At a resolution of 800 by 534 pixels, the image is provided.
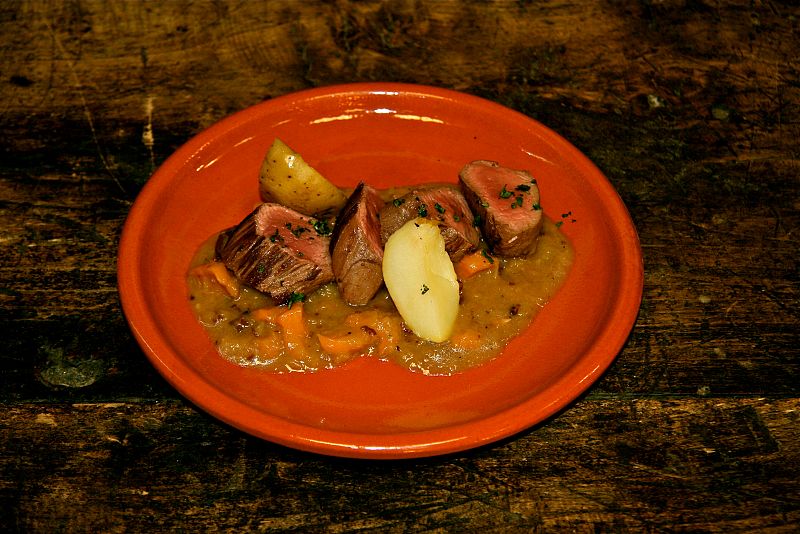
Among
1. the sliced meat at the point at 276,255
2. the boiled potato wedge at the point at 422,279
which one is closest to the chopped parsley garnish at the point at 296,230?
the sliced meat at the point at 276,255

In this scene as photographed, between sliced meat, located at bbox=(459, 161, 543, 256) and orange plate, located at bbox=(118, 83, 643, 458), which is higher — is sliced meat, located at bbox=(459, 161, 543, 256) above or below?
above

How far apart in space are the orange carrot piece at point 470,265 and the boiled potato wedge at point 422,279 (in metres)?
0.17

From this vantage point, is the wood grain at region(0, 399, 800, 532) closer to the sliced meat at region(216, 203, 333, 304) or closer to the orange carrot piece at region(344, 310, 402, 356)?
the orange carrot piece at region(344, 310, 402, 356)

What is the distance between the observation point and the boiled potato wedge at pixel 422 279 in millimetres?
2910

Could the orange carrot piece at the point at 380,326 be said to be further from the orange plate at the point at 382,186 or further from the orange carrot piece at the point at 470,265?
the orange carrot piece at the point at 470,265

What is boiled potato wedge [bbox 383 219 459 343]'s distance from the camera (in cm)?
291

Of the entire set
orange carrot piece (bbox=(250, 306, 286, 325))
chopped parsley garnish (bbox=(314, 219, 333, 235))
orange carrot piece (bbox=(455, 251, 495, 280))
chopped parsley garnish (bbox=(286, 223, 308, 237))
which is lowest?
orange carrot piece (bbox=(250, 306, 286, 325))

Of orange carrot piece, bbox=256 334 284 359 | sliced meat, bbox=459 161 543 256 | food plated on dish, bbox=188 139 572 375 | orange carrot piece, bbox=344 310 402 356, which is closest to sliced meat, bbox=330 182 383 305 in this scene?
food plated on dish, bbox=188 139 572 375

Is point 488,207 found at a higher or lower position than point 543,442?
higher

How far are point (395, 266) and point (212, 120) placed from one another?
1.56 m

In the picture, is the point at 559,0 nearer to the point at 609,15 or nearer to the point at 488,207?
the point at 609,15

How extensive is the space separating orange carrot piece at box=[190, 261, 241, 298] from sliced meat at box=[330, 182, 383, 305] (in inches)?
16.4

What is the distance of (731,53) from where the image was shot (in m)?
4.39

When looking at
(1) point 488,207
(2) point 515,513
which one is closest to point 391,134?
(1) point 488,207
